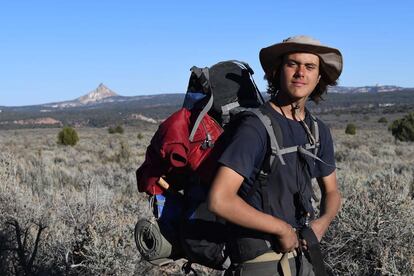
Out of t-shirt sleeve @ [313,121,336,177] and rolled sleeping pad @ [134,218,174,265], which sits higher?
t-shirt sleeve @ [313,121,336,177]

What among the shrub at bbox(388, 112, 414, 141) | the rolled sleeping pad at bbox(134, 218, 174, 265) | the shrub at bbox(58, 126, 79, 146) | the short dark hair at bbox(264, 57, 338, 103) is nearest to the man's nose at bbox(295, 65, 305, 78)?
the short dark hair at bbox(264, 57, 338, 103)

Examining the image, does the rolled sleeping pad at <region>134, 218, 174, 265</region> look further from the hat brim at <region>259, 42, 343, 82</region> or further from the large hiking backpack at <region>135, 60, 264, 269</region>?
the hat brim at <region>259, 42, 343, 82</region>

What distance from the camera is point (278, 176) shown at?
2.35 m

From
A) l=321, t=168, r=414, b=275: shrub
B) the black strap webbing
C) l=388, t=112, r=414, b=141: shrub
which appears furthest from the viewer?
l=388, t=112, r=414, b=141: shrub

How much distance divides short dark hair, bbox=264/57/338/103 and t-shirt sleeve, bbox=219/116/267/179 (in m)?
0.42

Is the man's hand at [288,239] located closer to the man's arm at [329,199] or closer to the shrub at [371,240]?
the man's arm at [329,199]

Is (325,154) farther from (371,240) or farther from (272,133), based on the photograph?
(371,240)

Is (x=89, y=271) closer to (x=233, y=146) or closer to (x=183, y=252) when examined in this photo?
(x=183, y=252)

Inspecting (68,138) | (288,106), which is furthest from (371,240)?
(68,138)

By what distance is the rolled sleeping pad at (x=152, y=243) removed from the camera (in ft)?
8.77

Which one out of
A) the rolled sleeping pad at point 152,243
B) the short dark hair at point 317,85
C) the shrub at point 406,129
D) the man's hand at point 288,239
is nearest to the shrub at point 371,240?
the short dark hair at point 317,85

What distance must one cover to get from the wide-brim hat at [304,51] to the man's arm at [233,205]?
61 centimetres

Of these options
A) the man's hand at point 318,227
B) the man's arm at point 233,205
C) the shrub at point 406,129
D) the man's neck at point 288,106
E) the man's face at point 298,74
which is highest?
the man's face at point 298,74

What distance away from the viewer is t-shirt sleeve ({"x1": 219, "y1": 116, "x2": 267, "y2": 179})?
7.21ft
